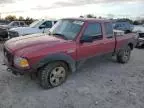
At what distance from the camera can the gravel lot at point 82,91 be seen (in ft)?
14.7

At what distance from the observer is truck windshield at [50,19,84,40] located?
570cm

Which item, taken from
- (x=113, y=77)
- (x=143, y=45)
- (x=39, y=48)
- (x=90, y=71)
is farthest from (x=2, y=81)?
(x=143, y=45)

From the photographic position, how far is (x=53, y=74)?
5.24 metres

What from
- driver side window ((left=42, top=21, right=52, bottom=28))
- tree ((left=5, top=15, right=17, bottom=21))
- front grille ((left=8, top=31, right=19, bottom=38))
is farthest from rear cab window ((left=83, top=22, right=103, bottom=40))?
tree ((left=5, top=15, right=17, bottom=21))

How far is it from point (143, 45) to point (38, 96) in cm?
900

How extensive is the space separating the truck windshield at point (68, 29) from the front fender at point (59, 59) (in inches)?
24.5

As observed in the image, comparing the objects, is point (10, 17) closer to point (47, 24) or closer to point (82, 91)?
point (47, 24)

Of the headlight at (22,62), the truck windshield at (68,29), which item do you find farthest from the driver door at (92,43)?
the headlight at (22,62)

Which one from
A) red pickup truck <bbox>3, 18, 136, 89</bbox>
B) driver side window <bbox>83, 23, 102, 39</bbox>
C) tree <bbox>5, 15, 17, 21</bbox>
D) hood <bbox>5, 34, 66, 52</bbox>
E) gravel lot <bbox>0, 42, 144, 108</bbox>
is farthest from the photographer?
tree <bbox>5, 15, 17, 21</bbox>

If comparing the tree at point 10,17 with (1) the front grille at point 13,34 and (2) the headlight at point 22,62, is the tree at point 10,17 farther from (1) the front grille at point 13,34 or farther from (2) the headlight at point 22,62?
(2) the headlight at point 22,62

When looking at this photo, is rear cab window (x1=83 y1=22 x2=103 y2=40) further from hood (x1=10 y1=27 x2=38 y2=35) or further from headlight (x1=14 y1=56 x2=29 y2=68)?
hood (x1=10 y1=27 x2=38 y2=35)

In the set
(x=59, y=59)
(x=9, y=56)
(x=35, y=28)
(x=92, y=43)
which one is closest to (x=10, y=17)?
(x=35, y=28)

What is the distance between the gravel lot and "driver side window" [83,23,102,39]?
794 millimetres

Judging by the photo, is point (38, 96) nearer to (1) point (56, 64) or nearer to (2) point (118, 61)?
(1) point (56, 64)
